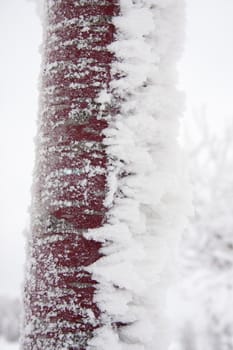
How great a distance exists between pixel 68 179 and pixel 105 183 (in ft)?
0.44

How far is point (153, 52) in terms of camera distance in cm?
156

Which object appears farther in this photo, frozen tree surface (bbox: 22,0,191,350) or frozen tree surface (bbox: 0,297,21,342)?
frozen tree surface (bbox: 0,297,21,342)

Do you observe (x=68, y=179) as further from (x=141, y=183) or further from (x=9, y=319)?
(x=9, y=319)

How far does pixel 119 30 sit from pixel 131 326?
107 cm

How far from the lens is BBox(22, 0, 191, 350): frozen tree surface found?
134 cm

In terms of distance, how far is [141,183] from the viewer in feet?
4.73

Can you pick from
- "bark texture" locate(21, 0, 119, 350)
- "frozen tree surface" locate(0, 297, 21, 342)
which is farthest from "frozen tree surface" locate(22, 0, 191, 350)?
"frozen tree surface" locate(0, 297, 21, 342)

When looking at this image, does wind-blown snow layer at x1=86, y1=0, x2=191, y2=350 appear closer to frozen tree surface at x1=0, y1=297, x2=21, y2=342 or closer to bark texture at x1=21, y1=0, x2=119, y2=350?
bark texture at x1=21, y1=0, x2=119, y2=350

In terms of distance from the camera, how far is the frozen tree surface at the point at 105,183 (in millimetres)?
1336

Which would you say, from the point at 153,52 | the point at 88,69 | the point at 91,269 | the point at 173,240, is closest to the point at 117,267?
the point at 91,269

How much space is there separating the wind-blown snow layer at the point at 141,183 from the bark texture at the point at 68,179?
36mm

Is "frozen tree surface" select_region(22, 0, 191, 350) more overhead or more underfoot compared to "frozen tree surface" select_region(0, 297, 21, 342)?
more underfoot

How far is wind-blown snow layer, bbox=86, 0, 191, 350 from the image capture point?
1.34 metres

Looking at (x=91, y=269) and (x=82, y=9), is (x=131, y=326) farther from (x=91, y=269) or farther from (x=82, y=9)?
(x=82, y=9)
